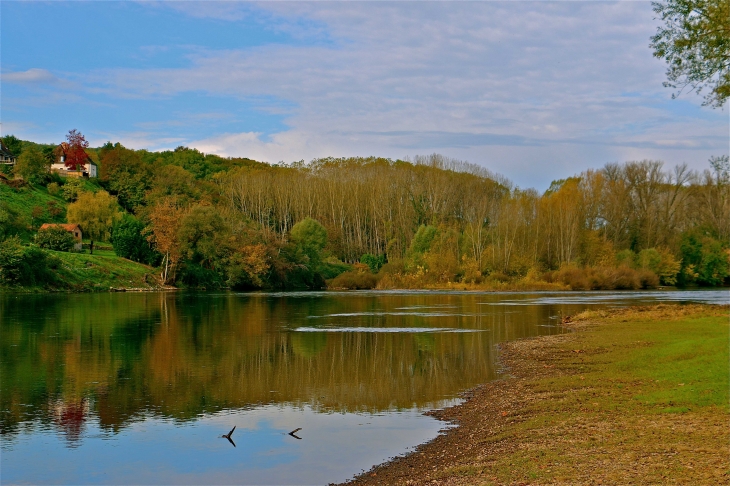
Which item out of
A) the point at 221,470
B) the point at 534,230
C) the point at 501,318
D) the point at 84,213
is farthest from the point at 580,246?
the point at 221,470

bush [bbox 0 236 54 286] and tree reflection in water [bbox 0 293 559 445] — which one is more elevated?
bush [bbox 0 236 54 286]

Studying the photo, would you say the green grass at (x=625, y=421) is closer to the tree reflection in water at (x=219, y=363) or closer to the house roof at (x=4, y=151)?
the tree reflection in water at (x=219, y=363)

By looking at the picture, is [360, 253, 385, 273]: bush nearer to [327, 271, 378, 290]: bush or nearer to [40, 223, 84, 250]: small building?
[327, 271, 378, 290]: bush

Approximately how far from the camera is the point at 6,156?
396ft

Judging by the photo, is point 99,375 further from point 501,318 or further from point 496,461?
point 501,318

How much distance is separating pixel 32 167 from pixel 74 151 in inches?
676

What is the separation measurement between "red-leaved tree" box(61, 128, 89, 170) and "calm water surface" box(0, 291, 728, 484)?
92284mm

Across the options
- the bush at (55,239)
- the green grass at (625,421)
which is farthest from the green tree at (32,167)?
the green grass at (625,421)

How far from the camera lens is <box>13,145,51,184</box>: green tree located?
343 ft

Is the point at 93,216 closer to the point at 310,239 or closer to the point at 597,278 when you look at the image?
the point at 310,239

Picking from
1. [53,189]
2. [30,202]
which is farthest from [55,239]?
[53,189]

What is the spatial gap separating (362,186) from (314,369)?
93356 mm

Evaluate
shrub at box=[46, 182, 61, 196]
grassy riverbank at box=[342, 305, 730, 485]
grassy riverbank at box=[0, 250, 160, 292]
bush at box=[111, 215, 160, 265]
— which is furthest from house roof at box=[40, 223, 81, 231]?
grassy riverbank at box=[342, 305, 730, 485]

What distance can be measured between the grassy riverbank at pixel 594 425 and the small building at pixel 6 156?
393 ft
